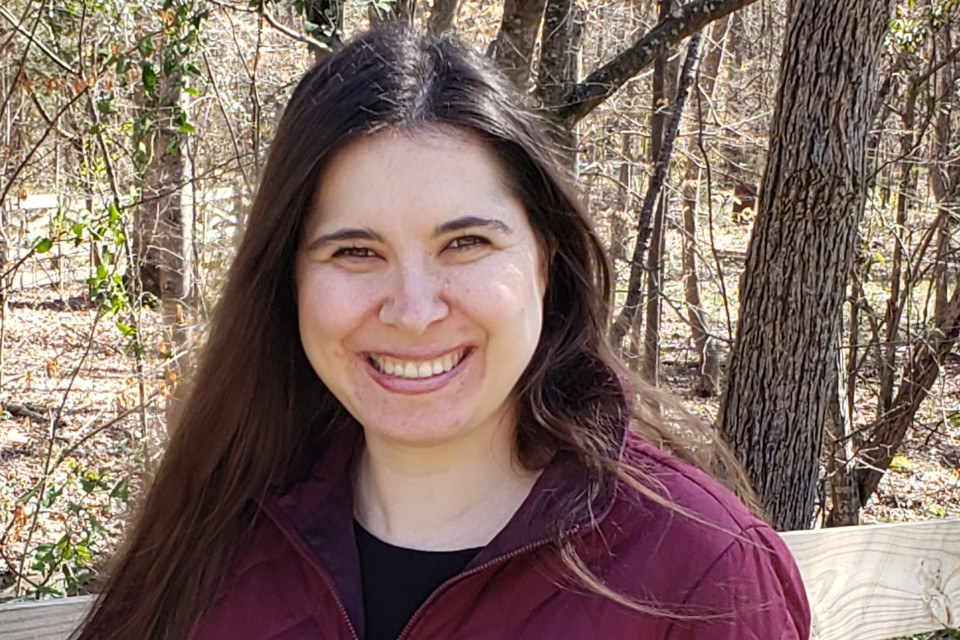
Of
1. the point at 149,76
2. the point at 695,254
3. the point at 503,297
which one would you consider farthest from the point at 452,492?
the point at 695,254

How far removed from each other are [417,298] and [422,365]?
0.36 feet

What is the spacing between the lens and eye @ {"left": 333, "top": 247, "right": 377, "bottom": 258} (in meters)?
1.62

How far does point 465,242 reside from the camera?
5.24 feet

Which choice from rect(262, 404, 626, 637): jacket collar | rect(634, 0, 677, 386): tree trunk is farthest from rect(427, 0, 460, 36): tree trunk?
rect(262, 404, 626, 637): jacket collar

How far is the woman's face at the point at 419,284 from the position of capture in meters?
1.58

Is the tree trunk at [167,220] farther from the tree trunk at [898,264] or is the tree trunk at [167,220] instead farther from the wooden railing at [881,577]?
the tree trunk at [898,264]

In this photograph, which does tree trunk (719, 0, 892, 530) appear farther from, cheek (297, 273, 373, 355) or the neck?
cheek (297, 273, 373, 355)

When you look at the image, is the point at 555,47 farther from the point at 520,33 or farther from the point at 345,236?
the point at 345,236

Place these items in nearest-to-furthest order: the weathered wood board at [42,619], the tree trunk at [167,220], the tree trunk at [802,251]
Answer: the weathered wood board at [42,619] < the tree trunk at [802,251] < the tree trunk at [167,220]

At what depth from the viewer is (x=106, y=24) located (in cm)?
473

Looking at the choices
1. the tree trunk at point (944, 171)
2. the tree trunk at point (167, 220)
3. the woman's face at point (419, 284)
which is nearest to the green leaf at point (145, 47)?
the tree trunk at point (167, 220)

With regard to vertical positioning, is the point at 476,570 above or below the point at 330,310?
below

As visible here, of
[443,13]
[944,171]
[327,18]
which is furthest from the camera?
[944,171]

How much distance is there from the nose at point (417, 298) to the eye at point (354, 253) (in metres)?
0.05
